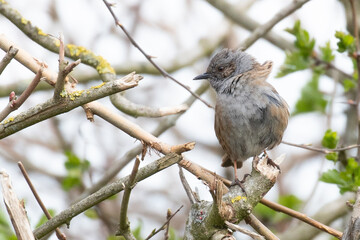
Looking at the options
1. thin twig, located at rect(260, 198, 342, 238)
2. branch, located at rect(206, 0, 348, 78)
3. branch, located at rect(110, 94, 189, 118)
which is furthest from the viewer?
branch, located at rect(206, 0, 348, 78)

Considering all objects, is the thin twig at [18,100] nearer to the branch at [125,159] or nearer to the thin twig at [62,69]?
the thin twig at [62,69]

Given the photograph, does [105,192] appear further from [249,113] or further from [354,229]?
[249,113]

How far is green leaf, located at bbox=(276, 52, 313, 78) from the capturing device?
550cm

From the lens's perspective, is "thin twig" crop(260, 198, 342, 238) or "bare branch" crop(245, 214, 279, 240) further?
"thin twig" crop(260, 198, 342, 238)

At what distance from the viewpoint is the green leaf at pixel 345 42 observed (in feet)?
15.8

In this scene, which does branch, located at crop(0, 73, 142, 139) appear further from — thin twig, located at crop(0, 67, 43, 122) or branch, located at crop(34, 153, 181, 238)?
branch, located at crop(34, 153, 181, 238)

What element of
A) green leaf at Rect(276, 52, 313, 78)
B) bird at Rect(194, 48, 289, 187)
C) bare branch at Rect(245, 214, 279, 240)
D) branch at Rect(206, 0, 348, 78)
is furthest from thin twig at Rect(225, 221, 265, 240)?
branch at Rect(206, 0, 348, 78)

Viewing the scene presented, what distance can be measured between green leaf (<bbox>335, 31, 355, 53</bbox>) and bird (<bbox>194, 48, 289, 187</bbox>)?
2.25 feet

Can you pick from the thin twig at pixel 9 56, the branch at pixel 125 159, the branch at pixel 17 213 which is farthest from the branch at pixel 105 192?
the branch at pixel 125 159

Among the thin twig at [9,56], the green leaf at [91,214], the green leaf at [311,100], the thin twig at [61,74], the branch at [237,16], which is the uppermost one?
the branch at [237,16]

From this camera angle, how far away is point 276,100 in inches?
193

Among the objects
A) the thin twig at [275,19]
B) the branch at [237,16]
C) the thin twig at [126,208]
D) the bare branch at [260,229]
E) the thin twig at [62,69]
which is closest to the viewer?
the thin twig at [62,69]

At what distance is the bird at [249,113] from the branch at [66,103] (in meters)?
2.21

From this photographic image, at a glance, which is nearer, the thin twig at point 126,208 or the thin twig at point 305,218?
the thin twig at point 126,208
